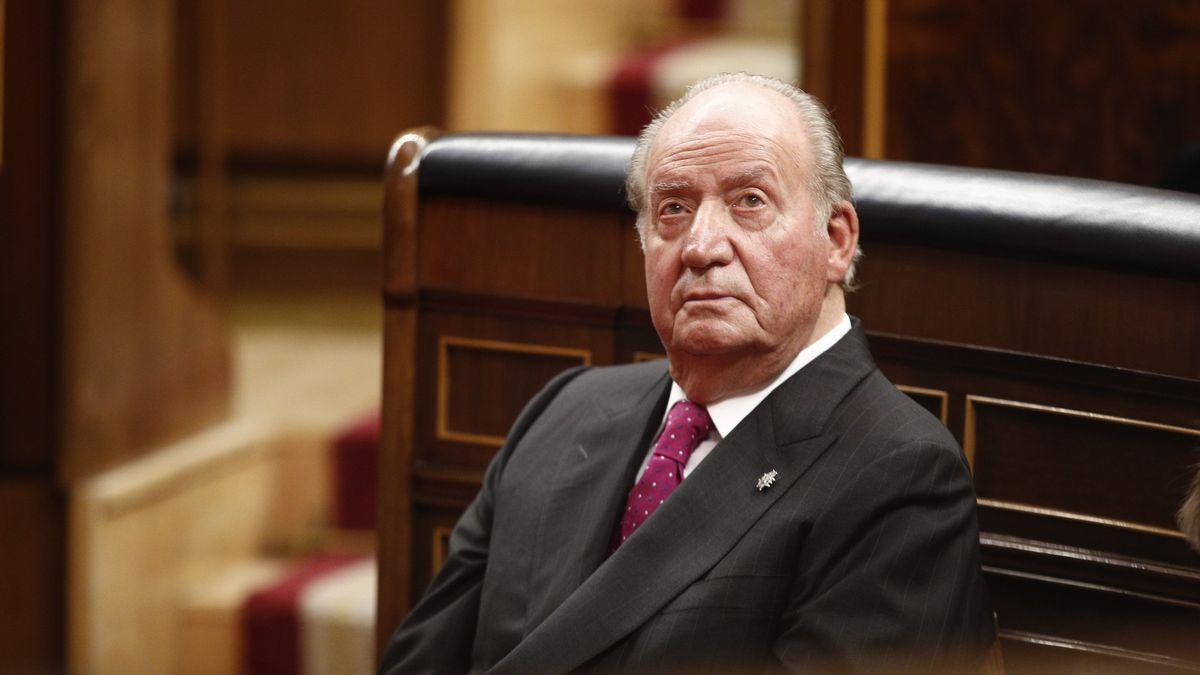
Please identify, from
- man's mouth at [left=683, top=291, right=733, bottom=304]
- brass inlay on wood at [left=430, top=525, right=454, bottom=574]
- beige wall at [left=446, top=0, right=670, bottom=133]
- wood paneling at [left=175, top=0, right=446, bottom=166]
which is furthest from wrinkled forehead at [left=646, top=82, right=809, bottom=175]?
wood paneling at [left=175, top=0, right=446, bottom=166]

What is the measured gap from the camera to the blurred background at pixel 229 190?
8.35 ft

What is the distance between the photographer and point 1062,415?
159 centimetres

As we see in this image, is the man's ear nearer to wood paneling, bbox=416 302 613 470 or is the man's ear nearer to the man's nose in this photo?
the man's nose

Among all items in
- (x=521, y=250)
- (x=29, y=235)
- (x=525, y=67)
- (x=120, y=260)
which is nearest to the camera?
(x=521, y=250)

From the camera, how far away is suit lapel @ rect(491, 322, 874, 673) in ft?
4.50

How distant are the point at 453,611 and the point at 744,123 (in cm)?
60

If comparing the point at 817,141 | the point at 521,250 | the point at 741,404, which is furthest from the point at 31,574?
the point at 817,141

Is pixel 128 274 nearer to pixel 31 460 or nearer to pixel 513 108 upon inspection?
pixel 31 460

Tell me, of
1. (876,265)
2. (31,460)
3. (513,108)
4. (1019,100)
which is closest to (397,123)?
(513,108)

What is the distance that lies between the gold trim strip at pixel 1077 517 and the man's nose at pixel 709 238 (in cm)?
44

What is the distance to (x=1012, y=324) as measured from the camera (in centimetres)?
162

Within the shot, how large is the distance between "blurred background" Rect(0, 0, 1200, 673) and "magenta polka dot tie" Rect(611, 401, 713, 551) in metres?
1.01

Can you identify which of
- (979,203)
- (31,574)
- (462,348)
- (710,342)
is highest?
(979,203)

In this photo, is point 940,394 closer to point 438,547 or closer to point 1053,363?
point 1053,363
